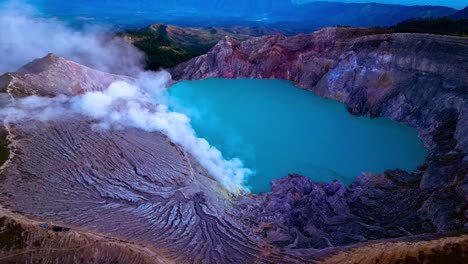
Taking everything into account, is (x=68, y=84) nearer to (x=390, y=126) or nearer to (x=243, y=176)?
(x=243, y=176)

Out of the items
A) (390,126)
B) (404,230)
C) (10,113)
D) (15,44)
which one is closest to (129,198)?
(10,113)

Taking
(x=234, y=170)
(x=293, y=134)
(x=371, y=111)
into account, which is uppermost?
(x=371, y=111)

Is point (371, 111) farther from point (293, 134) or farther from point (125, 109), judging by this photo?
point (125, 109)

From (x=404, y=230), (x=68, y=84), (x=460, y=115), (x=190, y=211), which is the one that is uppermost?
(x=460, y=115)

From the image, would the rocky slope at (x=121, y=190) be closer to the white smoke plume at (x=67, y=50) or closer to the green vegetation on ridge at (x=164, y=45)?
the white smoke plume at (x=67, y=50)

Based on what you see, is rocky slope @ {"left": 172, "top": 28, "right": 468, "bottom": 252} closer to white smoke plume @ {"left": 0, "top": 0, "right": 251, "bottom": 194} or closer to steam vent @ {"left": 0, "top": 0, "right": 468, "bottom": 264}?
steam vent @ {"left": 0, "top": 0, "right": 468, "bottom": 264}

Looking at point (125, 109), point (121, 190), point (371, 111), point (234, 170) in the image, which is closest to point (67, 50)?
point (125, 109)
